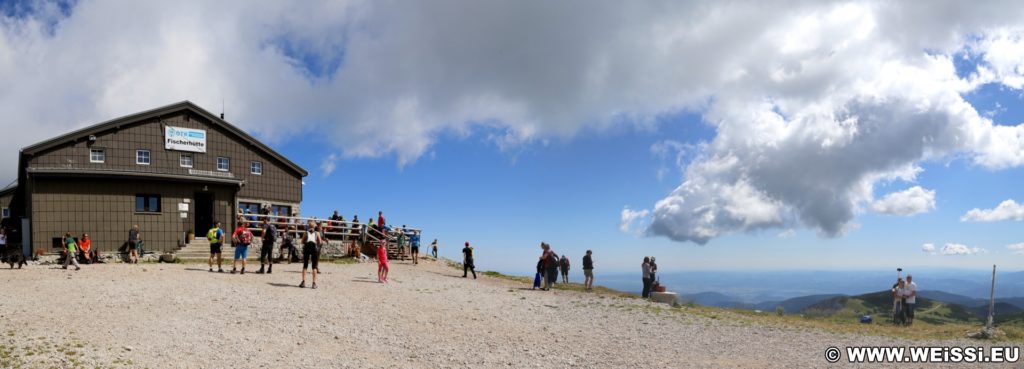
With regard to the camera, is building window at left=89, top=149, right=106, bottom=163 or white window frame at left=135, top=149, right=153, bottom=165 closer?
building window at left=89, top=149, right=106, bottom=163

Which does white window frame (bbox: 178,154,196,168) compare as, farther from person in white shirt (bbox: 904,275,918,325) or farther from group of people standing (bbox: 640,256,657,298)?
person in white shirt (bbox: 904,275,918,325)

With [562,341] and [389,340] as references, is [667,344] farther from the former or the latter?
[389,340]

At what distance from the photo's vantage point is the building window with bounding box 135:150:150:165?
3056cm

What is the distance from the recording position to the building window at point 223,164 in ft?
110

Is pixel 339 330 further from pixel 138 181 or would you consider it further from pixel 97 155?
pixel 97 155

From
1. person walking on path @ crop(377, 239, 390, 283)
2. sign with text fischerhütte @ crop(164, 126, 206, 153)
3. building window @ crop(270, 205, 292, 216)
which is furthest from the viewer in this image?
building window @ crop(270, 205, 292, 216)

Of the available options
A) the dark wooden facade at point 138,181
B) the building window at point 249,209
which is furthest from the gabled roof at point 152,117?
the building window at point 249,209

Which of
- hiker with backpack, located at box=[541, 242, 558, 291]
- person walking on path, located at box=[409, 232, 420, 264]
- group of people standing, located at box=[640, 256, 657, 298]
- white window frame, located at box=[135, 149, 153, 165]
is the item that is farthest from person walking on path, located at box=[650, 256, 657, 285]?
white window frame, located at box=[135, 149, 153, 165]

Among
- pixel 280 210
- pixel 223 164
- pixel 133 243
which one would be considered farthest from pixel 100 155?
pixel 280 210

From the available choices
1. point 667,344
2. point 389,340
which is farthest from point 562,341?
point 389,340

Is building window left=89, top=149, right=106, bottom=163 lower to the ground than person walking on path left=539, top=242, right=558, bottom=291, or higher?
higher
